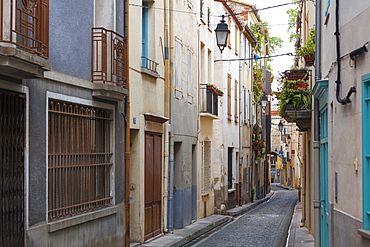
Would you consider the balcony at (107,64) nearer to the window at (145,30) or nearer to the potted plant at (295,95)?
the window at (145,30)

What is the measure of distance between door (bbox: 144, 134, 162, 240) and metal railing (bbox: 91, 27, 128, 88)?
315 centimetres

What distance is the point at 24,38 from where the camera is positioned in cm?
873

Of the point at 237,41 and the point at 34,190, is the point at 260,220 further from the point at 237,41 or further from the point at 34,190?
the point at 34,190

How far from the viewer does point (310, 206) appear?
17.9 metres

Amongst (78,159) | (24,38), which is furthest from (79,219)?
(24,38)

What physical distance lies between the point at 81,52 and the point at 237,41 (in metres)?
21.2

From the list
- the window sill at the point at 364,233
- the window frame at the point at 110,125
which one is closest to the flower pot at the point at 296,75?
the window frame at the point at 110,125

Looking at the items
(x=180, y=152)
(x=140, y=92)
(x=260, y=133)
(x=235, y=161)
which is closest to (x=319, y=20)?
(x=140, y=92)

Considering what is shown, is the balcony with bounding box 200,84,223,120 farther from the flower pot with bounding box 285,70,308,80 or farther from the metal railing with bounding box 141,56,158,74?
the metal railing with bounding box 141,56,158,74

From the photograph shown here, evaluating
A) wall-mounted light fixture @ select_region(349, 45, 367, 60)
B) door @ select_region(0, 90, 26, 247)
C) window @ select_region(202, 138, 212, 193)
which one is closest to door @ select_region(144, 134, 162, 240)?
window @ select_region(202, 138, 212, 193)

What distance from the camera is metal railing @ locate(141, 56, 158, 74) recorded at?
15844 millimetres

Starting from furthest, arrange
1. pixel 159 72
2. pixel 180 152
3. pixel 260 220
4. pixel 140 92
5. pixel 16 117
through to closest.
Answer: pixel 260 220 → pixel 180 152 → pixel 159 72 → pixel 140 92 → pixel 16 117

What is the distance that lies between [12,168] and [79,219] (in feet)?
8.81

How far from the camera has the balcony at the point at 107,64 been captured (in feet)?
39.3
